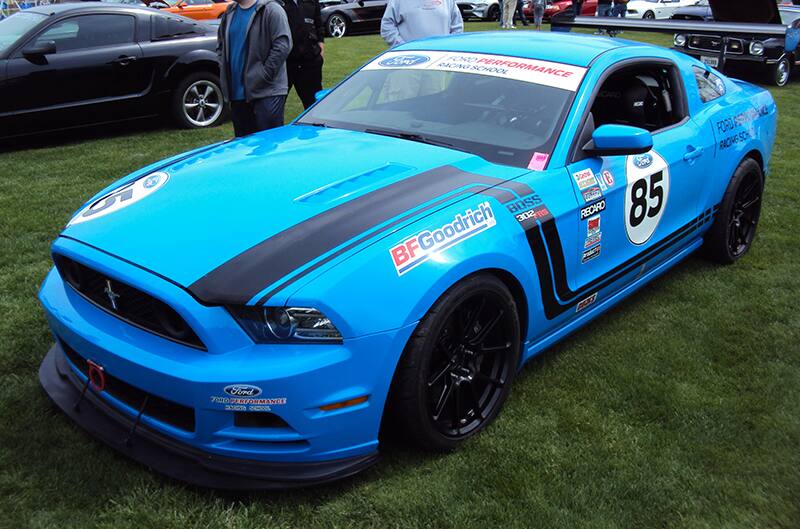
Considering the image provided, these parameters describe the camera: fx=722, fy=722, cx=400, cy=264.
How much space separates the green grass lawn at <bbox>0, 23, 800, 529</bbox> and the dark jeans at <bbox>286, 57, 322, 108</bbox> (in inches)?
119

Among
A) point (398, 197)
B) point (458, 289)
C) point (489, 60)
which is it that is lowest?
point (458, 289)

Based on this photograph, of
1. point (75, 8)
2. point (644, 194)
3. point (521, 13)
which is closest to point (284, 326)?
point (644, 194)

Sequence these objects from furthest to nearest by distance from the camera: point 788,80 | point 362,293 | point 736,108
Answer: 1. point 788,80
2. point 736,108
3. point 362,293

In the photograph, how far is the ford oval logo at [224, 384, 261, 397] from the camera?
87.0 inches

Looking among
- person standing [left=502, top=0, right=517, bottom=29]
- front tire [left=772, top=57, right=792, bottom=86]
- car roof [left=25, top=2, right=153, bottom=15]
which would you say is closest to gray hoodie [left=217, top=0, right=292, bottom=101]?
car roof [left=25, top=2, right=153, bottom=15]

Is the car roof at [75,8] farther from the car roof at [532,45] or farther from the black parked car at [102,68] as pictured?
the car roof at [532,45]

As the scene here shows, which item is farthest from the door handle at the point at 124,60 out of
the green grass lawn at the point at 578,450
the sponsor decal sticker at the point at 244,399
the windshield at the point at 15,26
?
the sponsor decal sticker at the point at 244,399

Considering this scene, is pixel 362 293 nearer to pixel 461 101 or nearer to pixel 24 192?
pixel 461 101

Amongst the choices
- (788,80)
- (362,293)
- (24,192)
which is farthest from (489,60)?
(788,80)

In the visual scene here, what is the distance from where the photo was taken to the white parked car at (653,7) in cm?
2322

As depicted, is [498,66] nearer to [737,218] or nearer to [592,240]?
[592,240]

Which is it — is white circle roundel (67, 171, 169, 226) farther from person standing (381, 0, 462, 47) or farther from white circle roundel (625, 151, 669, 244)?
person standing (381, 0, 462, 47)

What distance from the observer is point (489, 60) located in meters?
3.64

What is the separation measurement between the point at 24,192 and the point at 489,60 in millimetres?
4036
